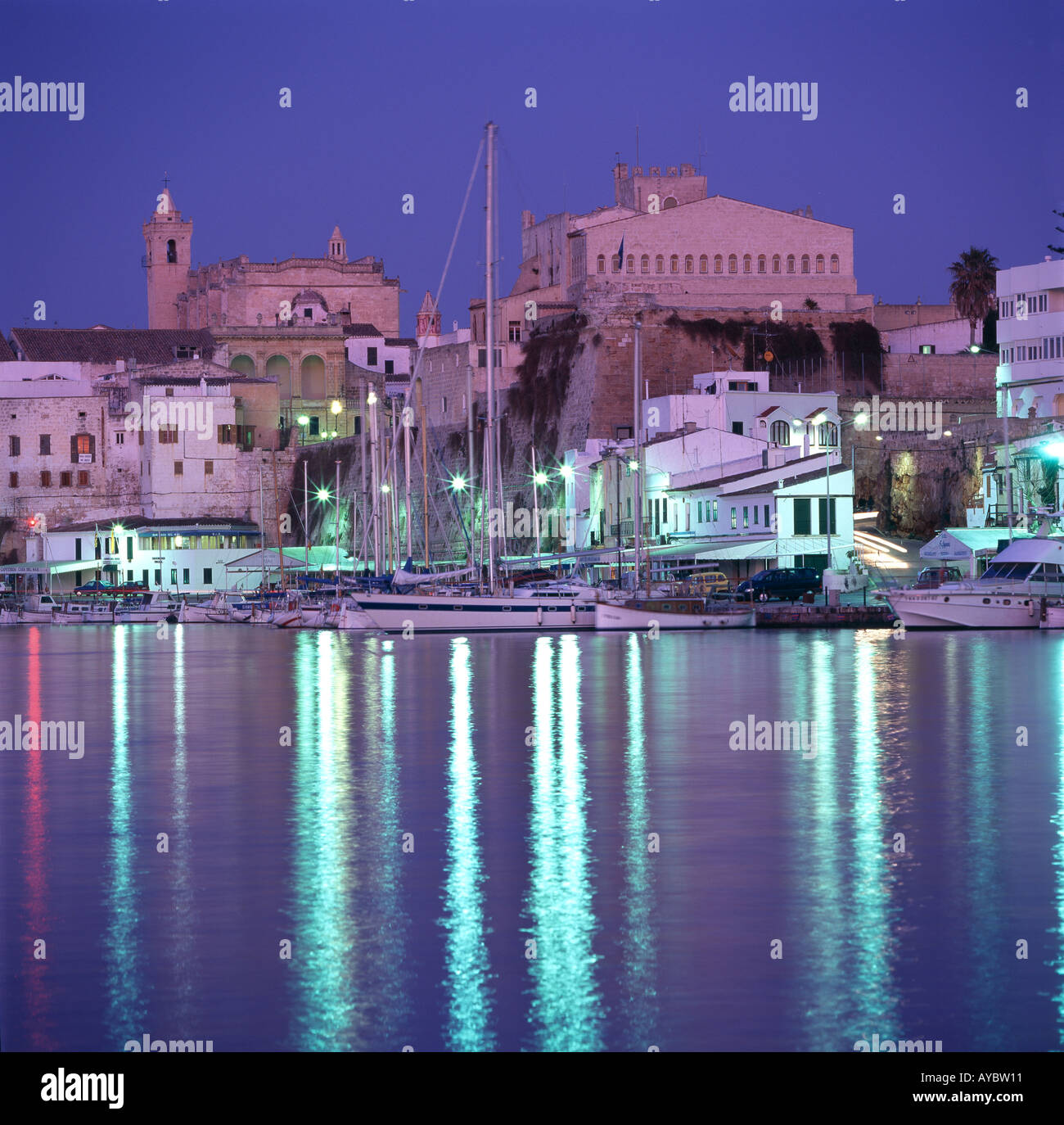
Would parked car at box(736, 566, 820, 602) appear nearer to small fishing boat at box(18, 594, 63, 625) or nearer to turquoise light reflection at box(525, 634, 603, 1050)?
small fishing boat at box(18, 594, 63, 625)

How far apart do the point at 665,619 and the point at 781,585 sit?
695 centimetres

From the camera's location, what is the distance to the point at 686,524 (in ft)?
191

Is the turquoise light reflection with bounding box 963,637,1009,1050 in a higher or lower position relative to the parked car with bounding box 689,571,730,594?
lower

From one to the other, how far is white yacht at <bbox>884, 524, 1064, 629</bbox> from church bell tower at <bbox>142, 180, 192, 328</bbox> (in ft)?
254

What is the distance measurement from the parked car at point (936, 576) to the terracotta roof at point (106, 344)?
157 feet

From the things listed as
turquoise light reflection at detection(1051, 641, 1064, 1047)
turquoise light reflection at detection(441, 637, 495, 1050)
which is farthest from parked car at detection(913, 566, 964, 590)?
turquoise light reflection at detection(441, 637, 495, 1050)

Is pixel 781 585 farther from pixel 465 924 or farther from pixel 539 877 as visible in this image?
pixel 465 924

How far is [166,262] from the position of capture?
11281cm

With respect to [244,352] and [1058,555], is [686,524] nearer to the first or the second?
[1058,555]

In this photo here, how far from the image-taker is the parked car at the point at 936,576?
46188 mm

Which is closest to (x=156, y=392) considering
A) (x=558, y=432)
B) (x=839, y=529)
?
(x=558, y=432)

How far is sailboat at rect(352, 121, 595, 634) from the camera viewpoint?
4131 centimetres
